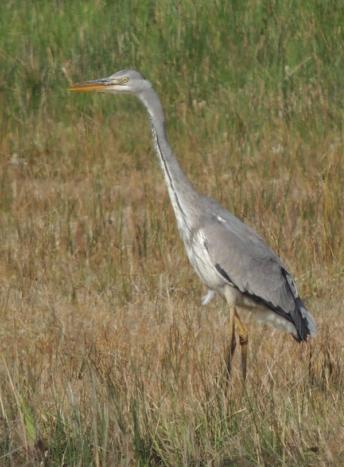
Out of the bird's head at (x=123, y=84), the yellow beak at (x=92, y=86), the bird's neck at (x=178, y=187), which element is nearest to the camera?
the bird's neck at (x=178, y=187)

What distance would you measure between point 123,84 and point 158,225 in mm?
1327

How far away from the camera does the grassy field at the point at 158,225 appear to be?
4691mm

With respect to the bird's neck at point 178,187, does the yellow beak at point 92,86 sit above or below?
above

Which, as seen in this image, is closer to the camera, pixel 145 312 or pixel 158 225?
pixel 145 312

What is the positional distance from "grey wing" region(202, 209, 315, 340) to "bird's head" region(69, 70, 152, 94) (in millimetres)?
711

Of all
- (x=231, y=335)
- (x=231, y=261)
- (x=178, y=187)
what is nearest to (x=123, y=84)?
(x=178, y=187)

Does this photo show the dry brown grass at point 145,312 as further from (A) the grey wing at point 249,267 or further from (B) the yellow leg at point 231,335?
(A) the grey wing at point 249,267

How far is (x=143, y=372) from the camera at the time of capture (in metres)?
5.39

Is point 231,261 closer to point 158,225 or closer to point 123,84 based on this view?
point 123,84

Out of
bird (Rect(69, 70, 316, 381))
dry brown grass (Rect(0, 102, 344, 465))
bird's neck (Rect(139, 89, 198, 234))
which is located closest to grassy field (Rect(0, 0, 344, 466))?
dry brown grass (Rect(0, 102, 344, 465))

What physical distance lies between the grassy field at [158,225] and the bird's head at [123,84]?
949mm

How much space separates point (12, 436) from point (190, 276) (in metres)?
2.62

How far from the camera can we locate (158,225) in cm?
766

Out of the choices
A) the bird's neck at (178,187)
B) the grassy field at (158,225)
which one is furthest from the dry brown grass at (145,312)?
the bird's neck at (178,187)
